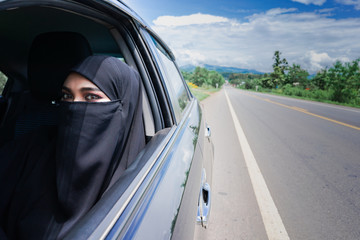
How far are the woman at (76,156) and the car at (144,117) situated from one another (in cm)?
12

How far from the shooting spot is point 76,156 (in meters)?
0.87

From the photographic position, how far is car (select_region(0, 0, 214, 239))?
723 millimetres

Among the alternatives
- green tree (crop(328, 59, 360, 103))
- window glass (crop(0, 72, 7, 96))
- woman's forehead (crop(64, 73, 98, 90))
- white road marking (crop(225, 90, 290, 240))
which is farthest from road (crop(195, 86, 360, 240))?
green tree (crop(328, 59, 360, 103))

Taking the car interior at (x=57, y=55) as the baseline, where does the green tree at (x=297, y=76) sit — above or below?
above

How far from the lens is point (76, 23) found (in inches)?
66.7

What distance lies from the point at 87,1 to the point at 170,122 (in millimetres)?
905

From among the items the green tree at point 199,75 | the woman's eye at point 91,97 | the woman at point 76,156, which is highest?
the green tree at point 199,75

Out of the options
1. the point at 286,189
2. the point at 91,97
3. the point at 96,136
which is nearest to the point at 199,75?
the point at 286,189

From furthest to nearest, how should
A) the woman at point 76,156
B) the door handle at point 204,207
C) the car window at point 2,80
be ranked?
the car window at point 2,80
the door handle at point 204,207
the woman at point 76,156

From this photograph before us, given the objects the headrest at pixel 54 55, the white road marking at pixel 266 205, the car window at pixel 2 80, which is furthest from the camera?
the car window at pixel 2 80

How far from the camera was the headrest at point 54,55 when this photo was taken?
1.56 meters

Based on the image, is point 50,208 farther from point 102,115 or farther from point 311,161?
point 311,161

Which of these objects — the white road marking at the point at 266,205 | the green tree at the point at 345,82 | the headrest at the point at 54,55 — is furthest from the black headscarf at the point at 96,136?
the green tree at the point at 345,82

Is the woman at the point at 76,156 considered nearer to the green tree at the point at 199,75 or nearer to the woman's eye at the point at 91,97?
the woman's eye at the point at 91,97
